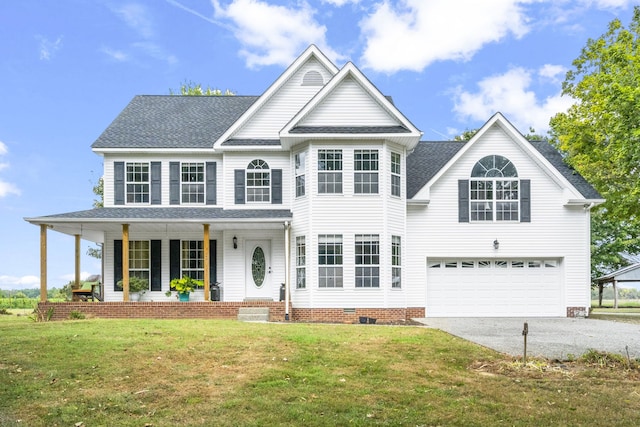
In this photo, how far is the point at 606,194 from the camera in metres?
27.6

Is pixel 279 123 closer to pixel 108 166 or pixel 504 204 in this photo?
pixel 108 166

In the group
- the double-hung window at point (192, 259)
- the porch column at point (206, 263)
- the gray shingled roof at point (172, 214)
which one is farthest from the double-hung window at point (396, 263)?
the double-hung window at point (192, 259)

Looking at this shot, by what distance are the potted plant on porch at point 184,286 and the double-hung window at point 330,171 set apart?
546cm

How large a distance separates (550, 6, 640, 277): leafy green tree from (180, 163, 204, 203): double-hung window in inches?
599

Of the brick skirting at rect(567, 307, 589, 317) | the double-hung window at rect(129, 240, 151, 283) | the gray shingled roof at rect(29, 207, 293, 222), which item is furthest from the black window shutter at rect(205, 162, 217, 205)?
the brick skirting at rect(567, 307, 589, 317)

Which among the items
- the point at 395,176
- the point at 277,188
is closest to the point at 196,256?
the point at 277,188

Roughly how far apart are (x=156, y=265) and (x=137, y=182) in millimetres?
3045

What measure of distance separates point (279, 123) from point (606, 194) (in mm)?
15310

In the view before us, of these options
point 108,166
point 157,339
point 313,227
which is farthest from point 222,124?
point 157,339

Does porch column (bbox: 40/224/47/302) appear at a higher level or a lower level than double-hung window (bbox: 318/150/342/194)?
lower

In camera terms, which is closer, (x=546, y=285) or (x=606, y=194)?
(x=546, y=285)

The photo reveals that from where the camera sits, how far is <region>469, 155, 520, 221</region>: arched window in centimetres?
2228

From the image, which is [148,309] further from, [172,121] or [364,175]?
[364,175]

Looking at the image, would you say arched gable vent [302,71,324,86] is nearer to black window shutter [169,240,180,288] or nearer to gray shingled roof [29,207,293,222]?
gray shingled roof [29,207,293,222]
